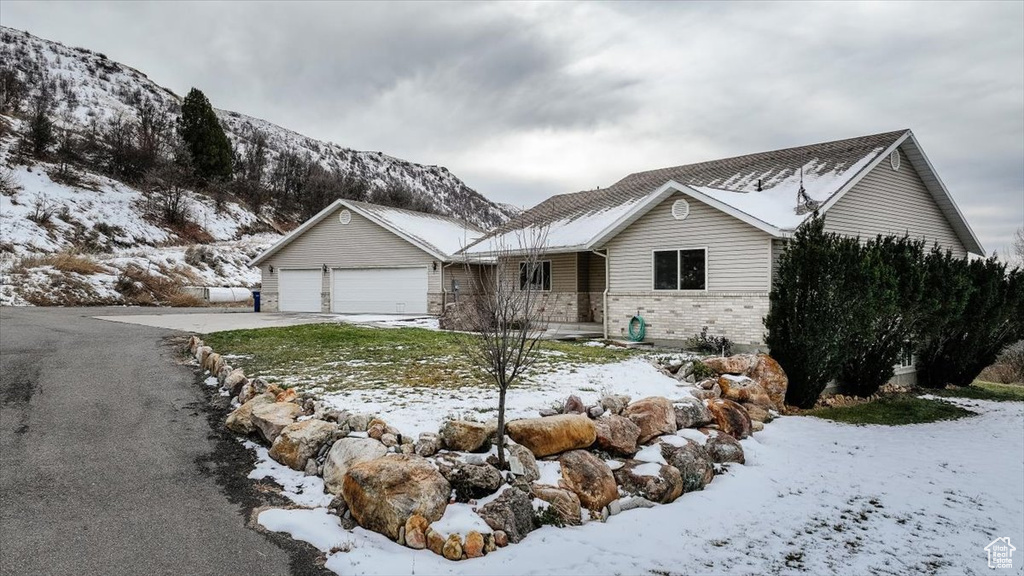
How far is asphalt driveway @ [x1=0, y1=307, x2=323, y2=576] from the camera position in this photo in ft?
12.4

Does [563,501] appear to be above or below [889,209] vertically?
below

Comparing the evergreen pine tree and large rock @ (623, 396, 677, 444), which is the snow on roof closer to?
large rock @ (623, 396, 677, 444)

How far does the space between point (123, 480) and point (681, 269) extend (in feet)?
36.1

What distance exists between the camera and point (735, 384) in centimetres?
830

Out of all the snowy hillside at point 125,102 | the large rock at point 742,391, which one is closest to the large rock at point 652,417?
the large rock at point 742,391

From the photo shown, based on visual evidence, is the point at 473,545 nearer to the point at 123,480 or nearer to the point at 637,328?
the point at 123,480

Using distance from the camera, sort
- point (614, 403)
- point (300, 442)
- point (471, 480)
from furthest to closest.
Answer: point (614, 403)
point (300, 442)
point (471, 480)

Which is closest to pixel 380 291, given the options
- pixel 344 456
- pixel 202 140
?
pixel 344 456

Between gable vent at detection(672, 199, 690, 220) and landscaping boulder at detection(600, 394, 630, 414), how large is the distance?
7101 millimetres

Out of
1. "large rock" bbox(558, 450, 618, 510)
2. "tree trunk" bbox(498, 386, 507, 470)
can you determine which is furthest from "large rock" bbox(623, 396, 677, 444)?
"tree trunk" bbox(498, 386, 507, 470)

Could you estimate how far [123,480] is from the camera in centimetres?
496

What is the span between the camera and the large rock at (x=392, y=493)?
4.23 m

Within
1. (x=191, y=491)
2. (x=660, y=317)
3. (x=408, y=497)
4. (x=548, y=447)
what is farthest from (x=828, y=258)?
(x=191, y=491)

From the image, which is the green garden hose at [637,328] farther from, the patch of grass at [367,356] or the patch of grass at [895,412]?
the patch of grass at [895,412]
